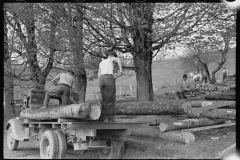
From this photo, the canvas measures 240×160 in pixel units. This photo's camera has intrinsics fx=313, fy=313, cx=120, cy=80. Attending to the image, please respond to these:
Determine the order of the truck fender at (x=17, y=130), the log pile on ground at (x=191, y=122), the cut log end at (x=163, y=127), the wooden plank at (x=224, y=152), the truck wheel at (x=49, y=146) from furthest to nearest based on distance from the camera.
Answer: the truck fender at (x=17, y=130) → the cut log end at (x=163, y=127) → the log pile on ground at (x=191, y=122) → the truck wheel at (x=49, y=146) → the wooden plank at (x=224, y=152)

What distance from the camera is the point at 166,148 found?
827 cm

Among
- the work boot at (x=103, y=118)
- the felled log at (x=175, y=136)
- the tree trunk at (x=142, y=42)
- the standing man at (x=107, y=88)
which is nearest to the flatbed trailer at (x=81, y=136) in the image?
the work boot at (x=103, y=118)

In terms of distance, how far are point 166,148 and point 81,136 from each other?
2346mm

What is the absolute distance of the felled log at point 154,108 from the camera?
912 centimetres

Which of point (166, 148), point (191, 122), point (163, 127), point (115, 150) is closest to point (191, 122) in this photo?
point (191, 122)

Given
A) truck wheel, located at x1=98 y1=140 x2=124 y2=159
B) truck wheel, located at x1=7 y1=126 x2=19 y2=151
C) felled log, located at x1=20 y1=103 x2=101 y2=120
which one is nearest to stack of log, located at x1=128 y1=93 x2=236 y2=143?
truck wheel, located at x1=98 y1=140 x2=124 y2=159

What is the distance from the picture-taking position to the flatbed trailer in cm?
727

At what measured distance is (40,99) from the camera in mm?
9828

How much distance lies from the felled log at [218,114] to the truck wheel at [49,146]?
5287 mm

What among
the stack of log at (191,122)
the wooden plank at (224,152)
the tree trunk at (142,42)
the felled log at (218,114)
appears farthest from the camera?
the tree trunk at (142,42)

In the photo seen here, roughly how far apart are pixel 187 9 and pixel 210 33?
1.32m

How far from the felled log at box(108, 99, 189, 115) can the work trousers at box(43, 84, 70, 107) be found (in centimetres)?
148

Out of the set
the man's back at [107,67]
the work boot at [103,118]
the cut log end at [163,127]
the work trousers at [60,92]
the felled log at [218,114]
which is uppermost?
the man's back at [107,67]

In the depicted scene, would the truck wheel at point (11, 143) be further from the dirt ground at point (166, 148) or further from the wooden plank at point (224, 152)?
the wooden plank at point (224, 152)
